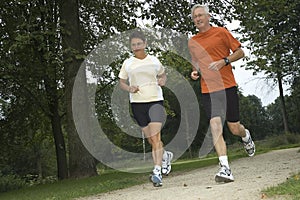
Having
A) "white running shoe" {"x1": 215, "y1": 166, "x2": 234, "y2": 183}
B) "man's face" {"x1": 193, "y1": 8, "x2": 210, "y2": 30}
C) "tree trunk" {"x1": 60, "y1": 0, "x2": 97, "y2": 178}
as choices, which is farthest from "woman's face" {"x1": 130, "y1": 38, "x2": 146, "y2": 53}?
"tree trunk" {"x1": 60, "y1": 0, "x2": 97, "y2": 178}

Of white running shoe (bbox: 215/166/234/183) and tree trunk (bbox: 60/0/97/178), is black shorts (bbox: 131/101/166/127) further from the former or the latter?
tree trunk (bbox: 60/0/97/178)

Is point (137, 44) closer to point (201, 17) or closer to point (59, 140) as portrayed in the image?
point (201, 17)

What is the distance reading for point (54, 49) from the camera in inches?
554

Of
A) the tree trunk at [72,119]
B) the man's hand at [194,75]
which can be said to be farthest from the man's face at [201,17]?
the tree trunk at [72,119]

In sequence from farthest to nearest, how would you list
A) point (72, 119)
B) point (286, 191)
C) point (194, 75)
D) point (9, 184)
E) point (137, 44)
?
1. point (9, 184)
2. point (72, 119)
3. point (137, 44)
4. point (194, 75)
5. point (286, 191)

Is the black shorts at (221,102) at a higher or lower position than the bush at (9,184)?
higher

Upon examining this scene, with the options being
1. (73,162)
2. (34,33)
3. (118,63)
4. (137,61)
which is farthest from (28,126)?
(137,61)

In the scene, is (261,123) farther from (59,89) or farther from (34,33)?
(34,33)

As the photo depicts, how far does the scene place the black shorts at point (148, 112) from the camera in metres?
7.36

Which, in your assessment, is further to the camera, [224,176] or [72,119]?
[72,119]

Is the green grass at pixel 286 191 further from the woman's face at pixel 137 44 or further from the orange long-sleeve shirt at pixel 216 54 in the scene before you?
the woman's face at pixel 137 44

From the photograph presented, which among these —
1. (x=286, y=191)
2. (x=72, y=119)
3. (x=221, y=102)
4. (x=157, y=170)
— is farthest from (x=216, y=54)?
(x=72, y=119)

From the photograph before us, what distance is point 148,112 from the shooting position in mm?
7430

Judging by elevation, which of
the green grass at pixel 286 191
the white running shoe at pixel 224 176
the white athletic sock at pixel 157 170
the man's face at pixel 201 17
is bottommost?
the green grass at pixel 286 191
